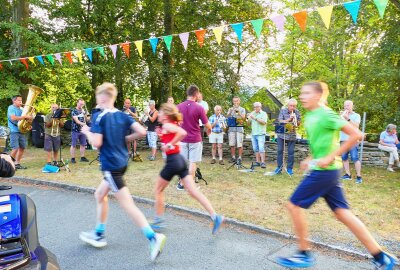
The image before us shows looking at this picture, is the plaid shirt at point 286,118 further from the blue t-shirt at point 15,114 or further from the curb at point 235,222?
the blue t-shirt at point 15,114

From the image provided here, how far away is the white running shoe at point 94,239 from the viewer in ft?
12.7

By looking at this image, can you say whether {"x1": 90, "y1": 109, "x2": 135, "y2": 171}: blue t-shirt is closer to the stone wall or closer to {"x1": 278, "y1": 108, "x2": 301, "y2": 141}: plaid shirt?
{"x1": 278, "y1": 108, "x2": 301, "y2": 141}: plaid shirt

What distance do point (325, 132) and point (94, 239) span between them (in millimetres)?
2903

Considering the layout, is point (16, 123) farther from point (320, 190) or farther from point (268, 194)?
point (320, 190)

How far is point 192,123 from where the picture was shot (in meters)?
6.16

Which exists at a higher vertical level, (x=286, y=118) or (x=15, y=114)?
(x=15, y=114)

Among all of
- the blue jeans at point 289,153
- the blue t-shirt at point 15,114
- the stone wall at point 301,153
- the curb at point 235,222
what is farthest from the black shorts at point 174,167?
the stone wall at point 301,153

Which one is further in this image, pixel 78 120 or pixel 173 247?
pixel 78 120

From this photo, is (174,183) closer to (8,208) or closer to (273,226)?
(273,226)

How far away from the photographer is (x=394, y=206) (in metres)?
5.79

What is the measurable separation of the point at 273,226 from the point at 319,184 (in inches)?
67.6

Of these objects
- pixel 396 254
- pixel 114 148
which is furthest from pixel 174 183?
pixel 396 254

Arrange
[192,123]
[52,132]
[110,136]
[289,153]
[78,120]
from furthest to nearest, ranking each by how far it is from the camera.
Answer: [78,120] → [52,132] → [289,153] → [192,123] → [110,136]

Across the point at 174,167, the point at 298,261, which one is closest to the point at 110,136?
the point at 174,167
